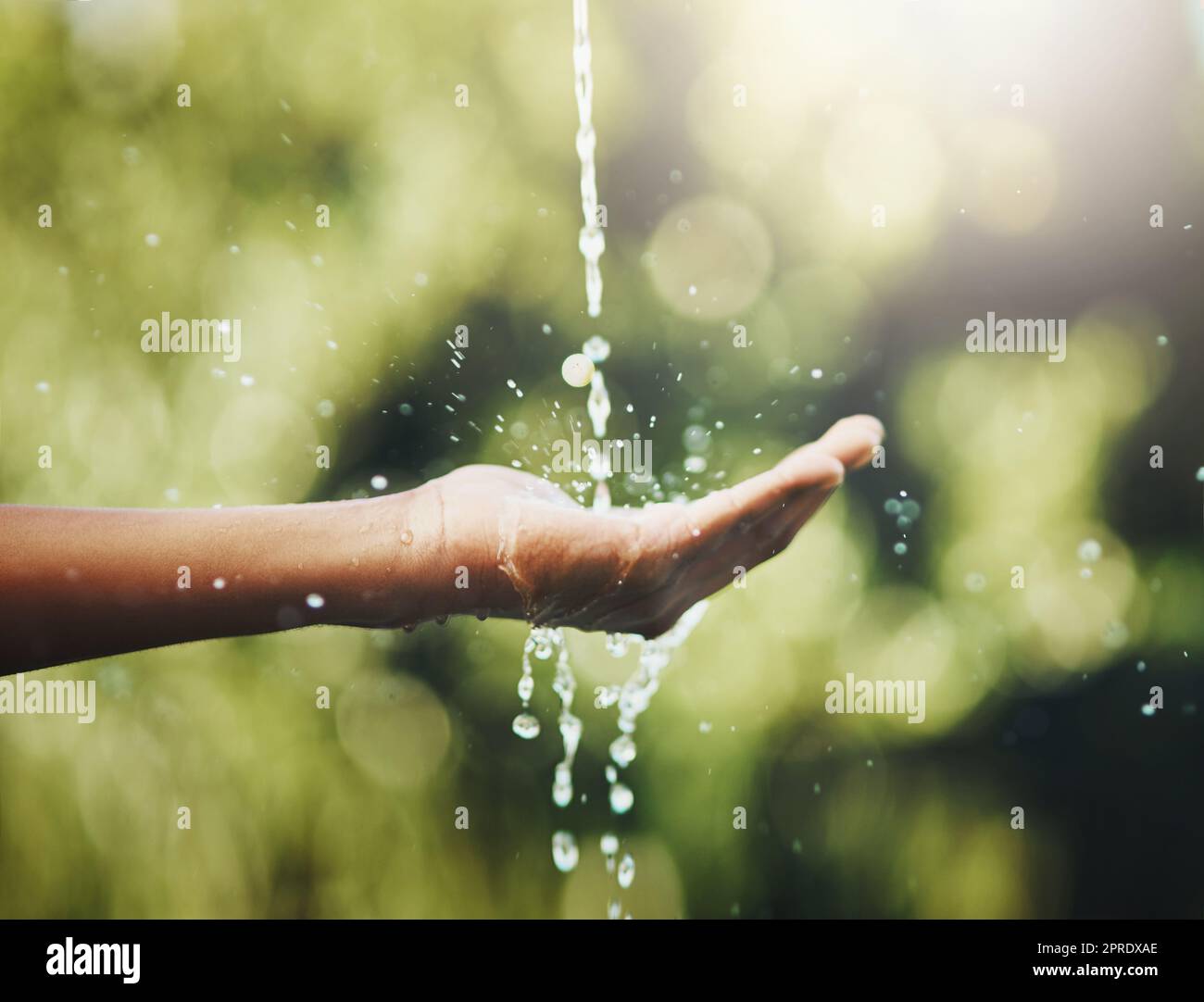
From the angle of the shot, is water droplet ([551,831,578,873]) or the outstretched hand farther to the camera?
water droplet ([551,831,578,873])

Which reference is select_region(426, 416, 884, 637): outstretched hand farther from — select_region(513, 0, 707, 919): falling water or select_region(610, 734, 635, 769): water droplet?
select_region(610, 734, 635, 769): water droplet

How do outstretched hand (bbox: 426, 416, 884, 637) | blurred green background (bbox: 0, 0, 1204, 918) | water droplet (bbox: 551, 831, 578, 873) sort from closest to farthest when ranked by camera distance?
1. outstretched hand (bbox: 426, 416, 884, 637)
2. blurred green background (bbox: 0, 0, 1204, 918)
3. water droplet (bbox: 551, 831, 578, 873)

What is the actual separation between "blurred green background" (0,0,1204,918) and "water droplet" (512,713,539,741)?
3 cm

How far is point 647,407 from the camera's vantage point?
1.70 meters

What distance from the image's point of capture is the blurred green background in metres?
1.59

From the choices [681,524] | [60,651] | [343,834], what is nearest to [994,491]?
[681,524]

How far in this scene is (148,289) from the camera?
1.62 m

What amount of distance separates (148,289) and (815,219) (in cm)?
125

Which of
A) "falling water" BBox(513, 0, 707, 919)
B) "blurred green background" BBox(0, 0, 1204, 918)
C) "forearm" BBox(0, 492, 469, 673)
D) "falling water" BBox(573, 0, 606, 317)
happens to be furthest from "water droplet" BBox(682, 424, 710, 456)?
"forearm" BBox(0, 492, 469, 673)

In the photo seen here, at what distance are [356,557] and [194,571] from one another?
0.54 feet

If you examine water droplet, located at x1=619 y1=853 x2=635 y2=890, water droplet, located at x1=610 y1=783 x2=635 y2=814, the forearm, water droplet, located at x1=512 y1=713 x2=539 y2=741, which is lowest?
water droplet, located at x1=619 y1=853 x2=635 y2=890

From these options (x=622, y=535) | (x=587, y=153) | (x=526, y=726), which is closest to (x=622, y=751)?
(x=526, y=726)

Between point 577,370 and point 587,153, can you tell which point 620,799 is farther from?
point 587,153

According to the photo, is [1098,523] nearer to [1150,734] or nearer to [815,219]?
[1150,734]
